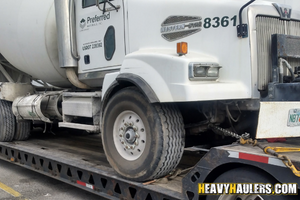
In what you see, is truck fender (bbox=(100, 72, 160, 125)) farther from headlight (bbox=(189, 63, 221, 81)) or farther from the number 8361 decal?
the number 8361 decal

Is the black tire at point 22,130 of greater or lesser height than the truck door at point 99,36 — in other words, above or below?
below

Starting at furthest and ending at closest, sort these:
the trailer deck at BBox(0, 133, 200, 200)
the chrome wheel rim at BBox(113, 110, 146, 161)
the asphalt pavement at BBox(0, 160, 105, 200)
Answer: the asphalt pavement at BBox(0, 160, 105, 200)
the chrome wheel rim at BBox(113, 110, 146, 161)
the trailer deck at BBox(0, 133, 200, 200)

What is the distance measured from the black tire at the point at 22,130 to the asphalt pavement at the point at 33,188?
2.45 ft

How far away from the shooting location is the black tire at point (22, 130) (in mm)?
6367

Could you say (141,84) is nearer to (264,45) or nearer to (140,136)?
(140,136)

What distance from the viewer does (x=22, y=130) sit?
21.1 feet

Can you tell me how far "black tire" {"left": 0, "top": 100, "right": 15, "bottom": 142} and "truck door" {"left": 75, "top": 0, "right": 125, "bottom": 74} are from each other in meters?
2.30

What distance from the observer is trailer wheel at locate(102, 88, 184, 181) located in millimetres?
3283

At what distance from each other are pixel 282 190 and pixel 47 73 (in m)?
4.43

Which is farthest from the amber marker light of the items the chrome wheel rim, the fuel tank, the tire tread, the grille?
the fuel tank

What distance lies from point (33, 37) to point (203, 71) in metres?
3.40

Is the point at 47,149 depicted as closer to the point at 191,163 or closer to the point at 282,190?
the point at 191,163

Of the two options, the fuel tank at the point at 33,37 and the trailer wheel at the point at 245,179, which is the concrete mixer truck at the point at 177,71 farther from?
the fuel tank at the point at 33,37

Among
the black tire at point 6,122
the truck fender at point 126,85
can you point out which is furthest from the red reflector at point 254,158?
the black tire at point 6,122
